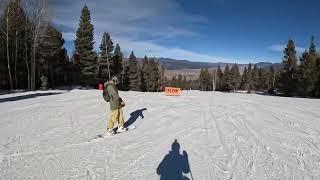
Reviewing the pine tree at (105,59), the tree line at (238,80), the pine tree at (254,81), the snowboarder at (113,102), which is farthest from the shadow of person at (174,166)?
the pine tree at (254,81)

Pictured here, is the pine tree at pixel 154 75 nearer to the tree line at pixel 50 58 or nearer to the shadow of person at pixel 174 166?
the tree line at pixel 50 58

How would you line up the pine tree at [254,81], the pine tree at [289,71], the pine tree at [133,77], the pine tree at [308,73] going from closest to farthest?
the pine tree at [308,73] → the pine tree at [289,71] → the pine tree at [133,77] → the pine tree at [254,81]

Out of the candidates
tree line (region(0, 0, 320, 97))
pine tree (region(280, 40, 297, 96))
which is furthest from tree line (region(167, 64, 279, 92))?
pine tree (region(280, 40, 297, 96))

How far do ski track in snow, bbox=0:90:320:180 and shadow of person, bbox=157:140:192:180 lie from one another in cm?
13

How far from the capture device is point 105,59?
69375mm

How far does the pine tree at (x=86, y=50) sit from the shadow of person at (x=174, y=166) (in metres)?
54.0

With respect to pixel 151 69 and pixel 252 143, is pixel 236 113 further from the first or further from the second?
pixel 151 69

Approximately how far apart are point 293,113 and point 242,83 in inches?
4314

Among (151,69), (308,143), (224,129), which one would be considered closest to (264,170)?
(308,143)

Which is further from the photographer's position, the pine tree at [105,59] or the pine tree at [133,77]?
the pine tree at [133,77]

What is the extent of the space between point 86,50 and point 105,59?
7.14 m

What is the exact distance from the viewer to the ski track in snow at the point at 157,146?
786 cm

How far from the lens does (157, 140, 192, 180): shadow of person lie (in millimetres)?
7621

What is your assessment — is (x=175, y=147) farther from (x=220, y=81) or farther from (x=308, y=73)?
(x=220, y=81)
